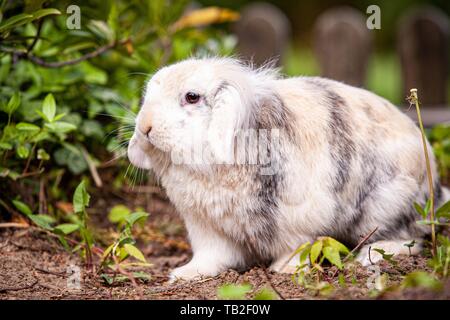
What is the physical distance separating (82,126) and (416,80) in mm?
4020

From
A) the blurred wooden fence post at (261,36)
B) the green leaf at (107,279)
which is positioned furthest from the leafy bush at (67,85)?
the blurred wooden fence post at (261,36)

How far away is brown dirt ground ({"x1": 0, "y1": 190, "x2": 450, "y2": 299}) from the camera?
2661mm

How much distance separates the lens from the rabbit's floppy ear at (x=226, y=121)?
9.43 feet

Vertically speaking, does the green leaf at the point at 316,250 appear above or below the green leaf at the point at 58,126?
below

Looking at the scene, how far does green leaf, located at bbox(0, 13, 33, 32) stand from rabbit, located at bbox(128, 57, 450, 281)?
29.2 inches

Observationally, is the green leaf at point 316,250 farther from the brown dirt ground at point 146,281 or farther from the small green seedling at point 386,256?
the small green seedling at point 386,256

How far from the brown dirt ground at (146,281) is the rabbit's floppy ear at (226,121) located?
58cm

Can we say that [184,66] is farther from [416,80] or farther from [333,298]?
[416,80]

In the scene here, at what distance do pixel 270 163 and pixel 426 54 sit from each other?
437cm

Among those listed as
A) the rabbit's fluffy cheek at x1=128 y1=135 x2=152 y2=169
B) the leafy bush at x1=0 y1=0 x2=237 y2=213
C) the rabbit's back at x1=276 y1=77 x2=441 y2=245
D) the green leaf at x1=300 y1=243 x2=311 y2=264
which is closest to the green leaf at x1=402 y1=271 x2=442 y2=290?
the green leaf at x1=300 y1=243 x2=311 y2=264

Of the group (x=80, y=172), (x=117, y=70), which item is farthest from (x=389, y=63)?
(x=80, y=172)

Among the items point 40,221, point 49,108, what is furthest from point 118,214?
point 49,108

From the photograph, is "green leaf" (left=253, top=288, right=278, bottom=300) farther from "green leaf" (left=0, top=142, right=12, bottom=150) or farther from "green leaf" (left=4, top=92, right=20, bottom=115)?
"green leaf" (left=4, top=92, right=20, bottom=115)

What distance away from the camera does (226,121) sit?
2.89 metres
